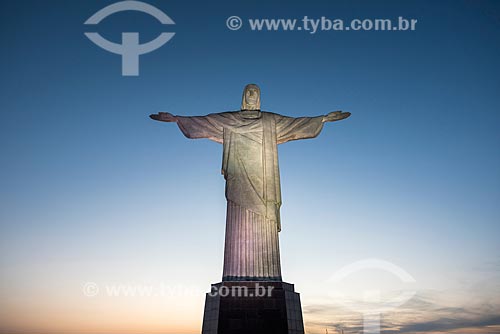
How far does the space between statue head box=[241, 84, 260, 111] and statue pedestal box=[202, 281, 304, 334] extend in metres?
5.27

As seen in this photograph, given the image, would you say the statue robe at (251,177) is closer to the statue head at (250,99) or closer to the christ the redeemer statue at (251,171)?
the christ the redeemer statue at (251,171)

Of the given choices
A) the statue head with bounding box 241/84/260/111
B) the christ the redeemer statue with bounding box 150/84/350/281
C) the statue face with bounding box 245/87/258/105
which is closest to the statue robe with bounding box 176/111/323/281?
the christ the redeemer statue with bounding box 150/84/350/281

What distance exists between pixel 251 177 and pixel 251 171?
0.62 feet

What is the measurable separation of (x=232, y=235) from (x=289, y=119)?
402cm

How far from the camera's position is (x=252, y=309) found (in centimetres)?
1188

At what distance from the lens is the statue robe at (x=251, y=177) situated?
12.8 meters

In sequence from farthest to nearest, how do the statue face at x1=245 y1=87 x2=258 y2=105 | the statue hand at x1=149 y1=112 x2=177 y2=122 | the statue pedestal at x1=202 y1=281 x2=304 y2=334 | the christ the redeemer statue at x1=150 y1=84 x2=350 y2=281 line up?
the statue face at x1=245 y1=87 x2=258 y2=105 → the statue hand at x1=149 y1=112 x2=177 y2=122 → the christ the redeemer statue at x1=150 y1=84 x2=350 y2=281 → the statue pedestal at x1=202 y1=281 x2=304 y2=334

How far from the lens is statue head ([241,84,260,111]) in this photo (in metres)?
14.5

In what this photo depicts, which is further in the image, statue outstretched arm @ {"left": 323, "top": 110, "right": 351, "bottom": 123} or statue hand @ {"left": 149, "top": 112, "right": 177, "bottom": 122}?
statue outstretched arm @ {"left": 323, "top": 110, "right": 351, "bottom": 123}

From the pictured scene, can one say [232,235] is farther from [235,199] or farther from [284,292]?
[284,292]

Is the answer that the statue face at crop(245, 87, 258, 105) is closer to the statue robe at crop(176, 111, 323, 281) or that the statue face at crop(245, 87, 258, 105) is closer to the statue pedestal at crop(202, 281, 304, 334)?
the statue robe at crop(176, 111, 323, 281)

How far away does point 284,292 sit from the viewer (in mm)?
12102

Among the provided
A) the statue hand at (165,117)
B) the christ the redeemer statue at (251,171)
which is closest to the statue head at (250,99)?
the christ the redeemer statue at (251,171)

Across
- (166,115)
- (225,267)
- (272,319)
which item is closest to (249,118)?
(166,115)
